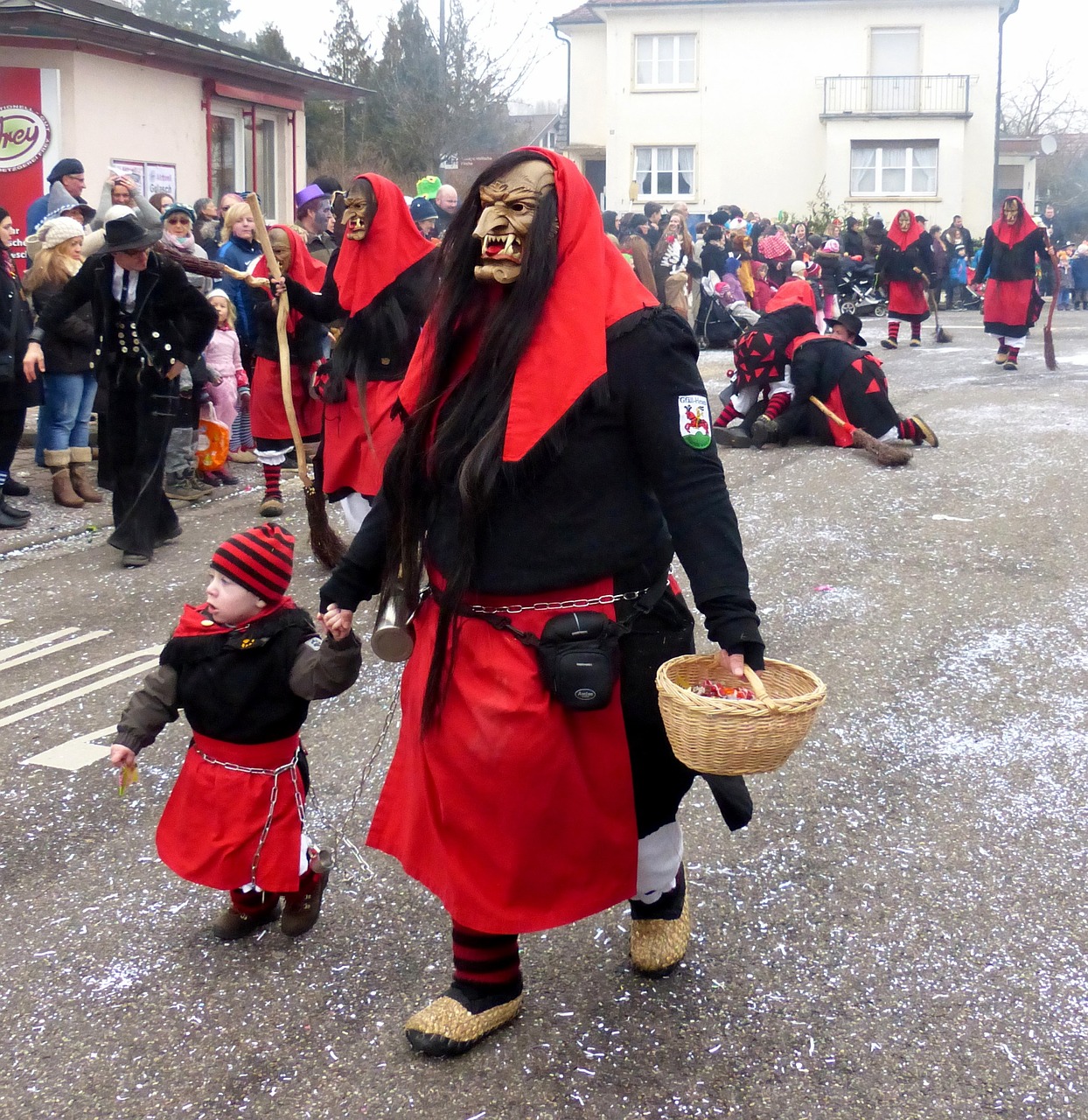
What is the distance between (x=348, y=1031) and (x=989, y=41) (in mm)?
40319

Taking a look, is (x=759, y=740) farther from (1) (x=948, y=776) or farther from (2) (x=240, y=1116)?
(1) (x=948, y=776)

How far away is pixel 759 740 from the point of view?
2.60 meters

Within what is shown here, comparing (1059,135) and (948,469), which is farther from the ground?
(1059,135)

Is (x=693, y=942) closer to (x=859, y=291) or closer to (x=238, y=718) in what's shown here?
(x=238, y=718)

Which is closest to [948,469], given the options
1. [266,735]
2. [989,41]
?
[266,735]

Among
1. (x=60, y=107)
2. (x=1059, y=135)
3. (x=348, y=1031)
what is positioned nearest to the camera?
(x=348, y=1031)

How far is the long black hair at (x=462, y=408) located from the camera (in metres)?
2.69

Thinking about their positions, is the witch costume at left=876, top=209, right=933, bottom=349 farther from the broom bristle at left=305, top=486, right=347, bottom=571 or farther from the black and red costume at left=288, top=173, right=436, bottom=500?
the black and red costume at left=288, top=173, right=436, bottom=500

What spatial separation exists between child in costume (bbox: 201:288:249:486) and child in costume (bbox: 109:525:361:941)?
6.04 m

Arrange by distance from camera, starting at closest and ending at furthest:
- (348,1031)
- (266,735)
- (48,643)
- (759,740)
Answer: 1. (759,740)
2. (348,1031)
3. (266,735)
4. (48,643)

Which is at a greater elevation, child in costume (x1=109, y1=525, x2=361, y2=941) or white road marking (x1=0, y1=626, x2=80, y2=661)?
child in costume (x1=109, y1=525, x2=361, y2=941)

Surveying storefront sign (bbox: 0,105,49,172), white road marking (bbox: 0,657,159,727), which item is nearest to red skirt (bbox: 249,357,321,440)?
white road marking (bbox: 0,657,159,727)

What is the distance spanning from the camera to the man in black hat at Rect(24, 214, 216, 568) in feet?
23.9

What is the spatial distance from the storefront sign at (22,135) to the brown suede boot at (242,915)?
41.4 feet
